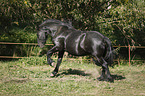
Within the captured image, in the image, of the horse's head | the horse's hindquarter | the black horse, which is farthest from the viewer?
the horse's head

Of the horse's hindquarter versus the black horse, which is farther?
the horse's hindquarter

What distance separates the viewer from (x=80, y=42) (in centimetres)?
655

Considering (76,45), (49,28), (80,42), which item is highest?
(49,28)

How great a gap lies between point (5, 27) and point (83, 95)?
31.9ft

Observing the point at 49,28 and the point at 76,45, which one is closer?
the point at 76,45

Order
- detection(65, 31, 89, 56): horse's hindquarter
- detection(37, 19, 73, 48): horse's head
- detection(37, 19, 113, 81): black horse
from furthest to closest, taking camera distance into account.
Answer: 1. detection(37, 19, 73, 48): horse's head
2. detection(65, 31, 89, 56): horse's hindquarter
3. detection(37, 19, 113, 81): black horse

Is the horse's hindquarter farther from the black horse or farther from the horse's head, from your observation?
the horse's head

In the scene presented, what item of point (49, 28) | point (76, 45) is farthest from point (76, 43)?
point (49, 28)

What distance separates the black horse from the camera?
630cm

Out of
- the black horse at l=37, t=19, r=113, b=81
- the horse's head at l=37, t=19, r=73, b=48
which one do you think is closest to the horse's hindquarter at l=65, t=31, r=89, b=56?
the black horse at l=37, t=19, r=113, b=81

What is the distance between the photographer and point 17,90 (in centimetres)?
536

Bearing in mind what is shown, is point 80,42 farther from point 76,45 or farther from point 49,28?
point 49,28

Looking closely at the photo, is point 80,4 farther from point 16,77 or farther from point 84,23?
point 16,77

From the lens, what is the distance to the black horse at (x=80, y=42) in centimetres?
630
